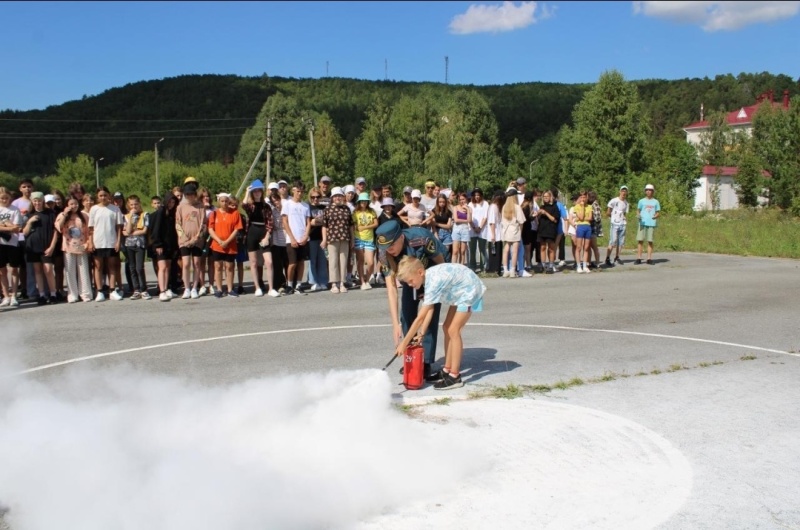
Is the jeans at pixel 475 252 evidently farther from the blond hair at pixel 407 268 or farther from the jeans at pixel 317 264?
the blond hair at pixel 407 268

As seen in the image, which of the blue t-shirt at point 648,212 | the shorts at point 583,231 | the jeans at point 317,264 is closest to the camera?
the jeans at point 317,264

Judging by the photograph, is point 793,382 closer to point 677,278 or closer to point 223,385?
point 223,385

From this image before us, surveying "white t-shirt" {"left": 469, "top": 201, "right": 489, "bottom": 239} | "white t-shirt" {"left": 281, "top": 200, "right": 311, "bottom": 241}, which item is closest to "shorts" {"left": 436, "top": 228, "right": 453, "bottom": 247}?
"white t-shirt" {"left": 469, "top": 201, "right": 489, "bottom": 239}

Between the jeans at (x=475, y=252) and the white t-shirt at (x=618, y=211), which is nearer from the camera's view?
the jeans at (x=475, y=252)

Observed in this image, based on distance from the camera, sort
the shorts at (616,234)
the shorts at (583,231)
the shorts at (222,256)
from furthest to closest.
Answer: the shorts at (616,234), the shorts at (583,231), the shorts at (222,256)

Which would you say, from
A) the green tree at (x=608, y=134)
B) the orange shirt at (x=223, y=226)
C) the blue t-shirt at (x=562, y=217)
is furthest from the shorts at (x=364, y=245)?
the green tree at (x=608, y=134)

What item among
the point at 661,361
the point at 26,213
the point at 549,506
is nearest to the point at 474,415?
the point at 549,506

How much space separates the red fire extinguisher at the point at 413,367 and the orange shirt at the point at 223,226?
25.0 ft

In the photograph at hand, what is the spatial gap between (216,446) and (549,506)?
250 centimetres

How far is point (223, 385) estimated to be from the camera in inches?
315

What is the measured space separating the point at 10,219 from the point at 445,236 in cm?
897

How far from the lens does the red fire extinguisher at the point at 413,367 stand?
305 inches

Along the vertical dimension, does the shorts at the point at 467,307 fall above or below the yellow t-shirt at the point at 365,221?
below

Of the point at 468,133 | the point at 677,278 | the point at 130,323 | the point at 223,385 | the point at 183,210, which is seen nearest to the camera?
the point at 223,385
